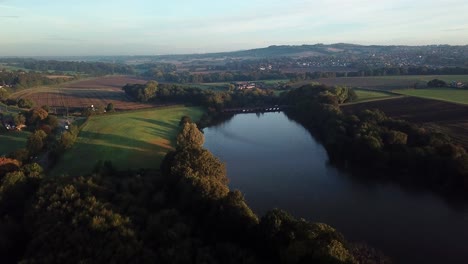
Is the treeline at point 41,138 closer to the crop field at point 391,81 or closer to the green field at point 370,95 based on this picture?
the green field at point 370,95

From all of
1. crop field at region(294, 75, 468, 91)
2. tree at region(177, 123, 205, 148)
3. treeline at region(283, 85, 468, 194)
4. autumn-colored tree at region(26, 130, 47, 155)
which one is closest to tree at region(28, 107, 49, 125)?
autumn-colored tree at region(26, 130, 47, 155)

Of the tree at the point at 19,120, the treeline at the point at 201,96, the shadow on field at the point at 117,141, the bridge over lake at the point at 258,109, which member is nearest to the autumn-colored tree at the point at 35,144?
the shadow on field at the point at 117,141

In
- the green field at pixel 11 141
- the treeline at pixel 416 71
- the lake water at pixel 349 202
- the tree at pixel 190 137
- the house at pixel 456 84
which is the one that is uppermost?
the treeline at pixel 416 71

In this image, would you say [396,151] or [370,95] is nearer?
[396,151]

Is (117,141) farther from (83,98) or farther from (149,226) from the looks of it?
(83,98)

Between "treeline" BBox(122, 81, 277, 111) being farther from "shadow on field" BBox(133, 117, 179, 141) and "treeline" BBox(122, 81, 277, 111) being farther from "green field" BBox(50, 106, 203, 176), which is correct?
"shadow on field" BBox(133, 117, 179, 141)

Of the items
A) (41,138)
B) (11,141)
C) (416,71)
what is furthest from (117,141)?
(416,71)
